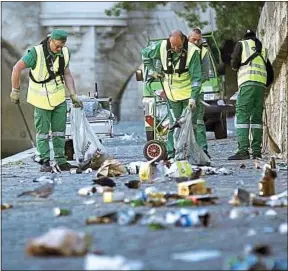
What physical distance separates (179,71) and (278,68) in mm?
3181

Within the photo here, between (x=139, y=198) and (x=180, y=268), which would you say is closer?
(x=180, y=268)

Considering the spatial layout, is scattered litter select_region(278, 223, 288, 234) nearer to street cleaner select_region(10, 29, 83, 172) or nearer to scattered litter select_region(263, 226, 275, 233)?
scattered litter select_region(263, 226, 275, 233)

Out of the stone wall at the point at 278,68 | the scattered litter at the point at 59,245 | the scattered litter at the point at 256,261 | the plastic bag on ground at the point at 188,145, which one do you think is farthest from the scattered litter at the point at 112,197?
the stone wall at the point at 278,68

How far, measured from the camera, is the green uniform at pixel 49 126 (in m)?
13.5

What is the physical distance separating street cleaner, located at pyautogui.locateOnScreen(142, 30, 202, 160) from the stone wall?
1183 mm

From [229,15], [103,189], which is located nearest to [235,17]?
[229,15]

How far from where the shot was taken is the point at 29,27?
40.2 meters

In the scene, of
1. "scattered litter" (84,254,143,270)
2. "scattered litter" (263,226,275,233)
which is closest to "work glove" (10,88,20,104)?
"scattered litter" (263,226,275,233)

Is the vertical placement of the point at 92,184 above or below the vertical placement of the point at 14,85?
below

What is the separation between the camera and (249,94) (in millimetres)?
14453

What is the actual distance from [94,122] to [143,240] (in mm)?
11442

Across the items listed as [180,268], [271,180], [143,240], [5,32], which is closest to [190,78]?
[271,180]

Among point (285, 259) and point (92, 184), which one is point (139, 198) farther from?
point (285, 259)

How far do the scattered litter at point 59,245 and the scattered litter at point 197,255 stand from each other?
51 cm
